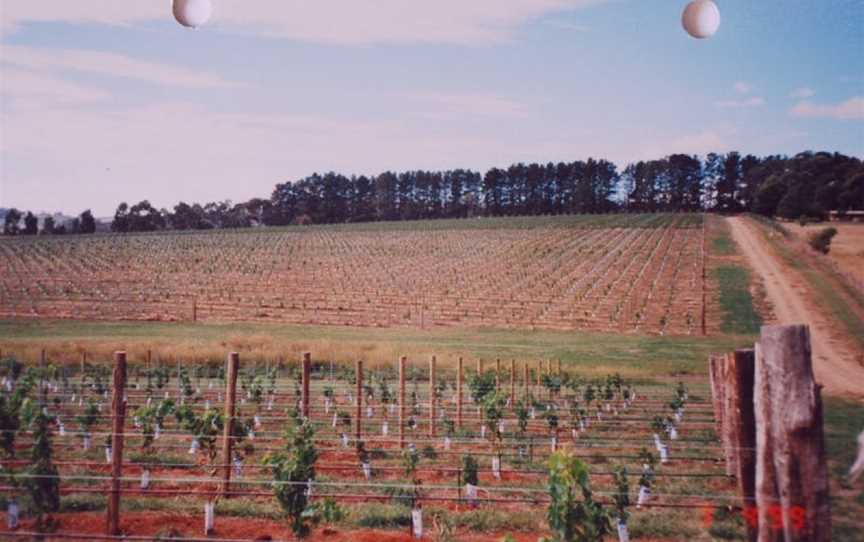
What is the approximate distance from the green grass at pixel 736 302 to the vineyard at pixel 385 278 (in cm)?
123

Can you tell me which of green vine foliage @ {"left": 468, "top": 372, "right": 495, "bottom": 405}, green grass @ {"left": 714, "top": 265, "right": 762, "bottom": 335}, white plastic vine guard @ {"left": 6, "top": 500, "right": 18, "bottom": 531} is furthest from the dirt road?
white plastic vine guard @ {"left": 6, "top": 500, "right": 18, "bottom": 531}

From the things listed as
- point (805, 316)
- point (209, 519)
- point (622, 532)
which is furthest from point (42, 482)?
point (805, 316)

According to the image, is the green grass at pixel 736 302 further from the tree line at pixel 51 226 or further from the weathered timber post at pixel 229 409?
the tree line at pixel 51 226

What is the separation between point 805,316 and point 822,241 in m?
16.4

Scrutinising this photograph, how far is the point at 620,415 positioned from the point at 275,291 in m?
31.5

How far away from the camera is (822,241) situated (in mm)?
43469

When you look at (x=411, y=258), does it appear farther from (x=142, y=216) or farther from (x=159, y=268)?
(x=142, y=216)

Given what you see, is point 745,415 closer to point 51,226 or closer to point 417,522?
point 417,522

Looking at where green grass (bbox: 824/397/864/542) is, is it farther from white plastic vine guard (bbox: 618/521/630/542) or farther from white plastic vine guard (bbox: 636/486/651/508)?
white plastic vine guard (bbox: 618/521/630/542)

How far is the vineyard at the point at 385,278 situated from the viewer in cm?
3534

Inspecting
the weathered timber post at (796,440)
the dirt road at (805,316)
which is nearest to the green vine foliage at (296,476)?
the weathered timber post at (796,440)

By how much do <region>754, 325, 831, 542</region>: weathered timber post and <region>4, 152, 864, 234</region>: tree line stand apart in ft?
234

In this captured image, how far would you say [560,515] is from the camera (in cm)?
527

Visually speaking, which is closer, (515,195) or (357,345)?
(357,345)
